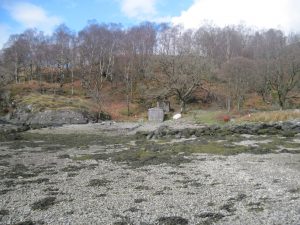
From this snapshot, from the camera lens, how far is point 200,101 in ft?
215

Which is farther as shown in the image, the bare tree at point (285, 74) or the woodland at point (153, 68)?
the woodland at point (153, 68)

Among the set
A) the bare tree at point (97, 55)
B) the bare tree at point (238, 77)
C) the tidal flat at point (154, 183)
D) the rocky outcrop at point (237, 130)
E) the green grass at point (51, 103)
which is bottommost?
the tidal flat at point (154, 183)

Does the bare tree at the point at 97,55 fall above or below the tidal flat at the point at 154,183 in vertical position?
above

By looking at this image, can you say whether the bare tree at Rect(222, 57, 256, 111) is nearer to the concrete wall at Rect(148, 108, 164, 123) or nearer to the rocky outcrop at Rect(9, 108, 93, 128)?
the concrete wall at Rect(148, 108, 164, 123)

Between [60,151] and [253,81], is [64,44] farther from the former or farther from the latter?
[60,151]

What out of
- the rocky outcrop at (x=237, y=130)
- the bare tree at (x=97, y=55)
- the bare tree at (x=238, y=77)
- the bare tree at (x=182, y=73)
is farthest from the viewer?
the bare tree at (x=97, y=55)

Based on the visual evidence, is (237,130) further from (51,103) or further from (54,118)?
(51,103)

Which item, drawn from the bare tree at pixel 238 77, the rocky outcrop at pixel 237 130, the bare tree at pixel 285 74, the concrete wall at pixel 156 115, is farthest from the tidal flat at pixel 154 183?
the bare tree at pixel 238 77

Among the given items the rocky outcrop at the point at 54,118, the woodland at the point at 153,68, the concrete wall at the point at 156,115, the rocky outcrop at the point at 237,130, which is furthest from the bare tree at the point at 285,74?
the rocky outcrop at the point at 54,118

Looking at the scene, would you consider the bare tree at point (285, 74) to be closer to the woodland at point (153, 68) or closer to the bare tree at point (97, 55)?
the woodland at point (153, 68)

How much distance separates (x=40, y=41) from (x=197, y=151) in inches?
2850

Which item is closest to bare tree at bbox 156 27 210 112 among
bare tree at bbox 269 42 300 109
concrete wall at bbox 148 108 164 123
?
concrete wall at bbox 148 108 164 123

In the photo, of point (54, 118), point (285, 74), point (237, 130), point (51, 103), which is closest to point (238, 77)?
point (285, 74)

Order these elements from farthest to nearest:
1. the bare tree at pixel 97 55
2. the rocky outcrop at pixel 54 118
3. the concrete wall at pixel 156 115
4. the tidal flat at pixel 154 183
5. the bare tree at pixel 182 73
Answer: the bare tree at pixel 97 55 → the bare tree at pixel 182 73 → the rocky outcrop at pixel 54 118 → the concrete wall at pixel 156 115 → the tidal flat at pixel 154 183
